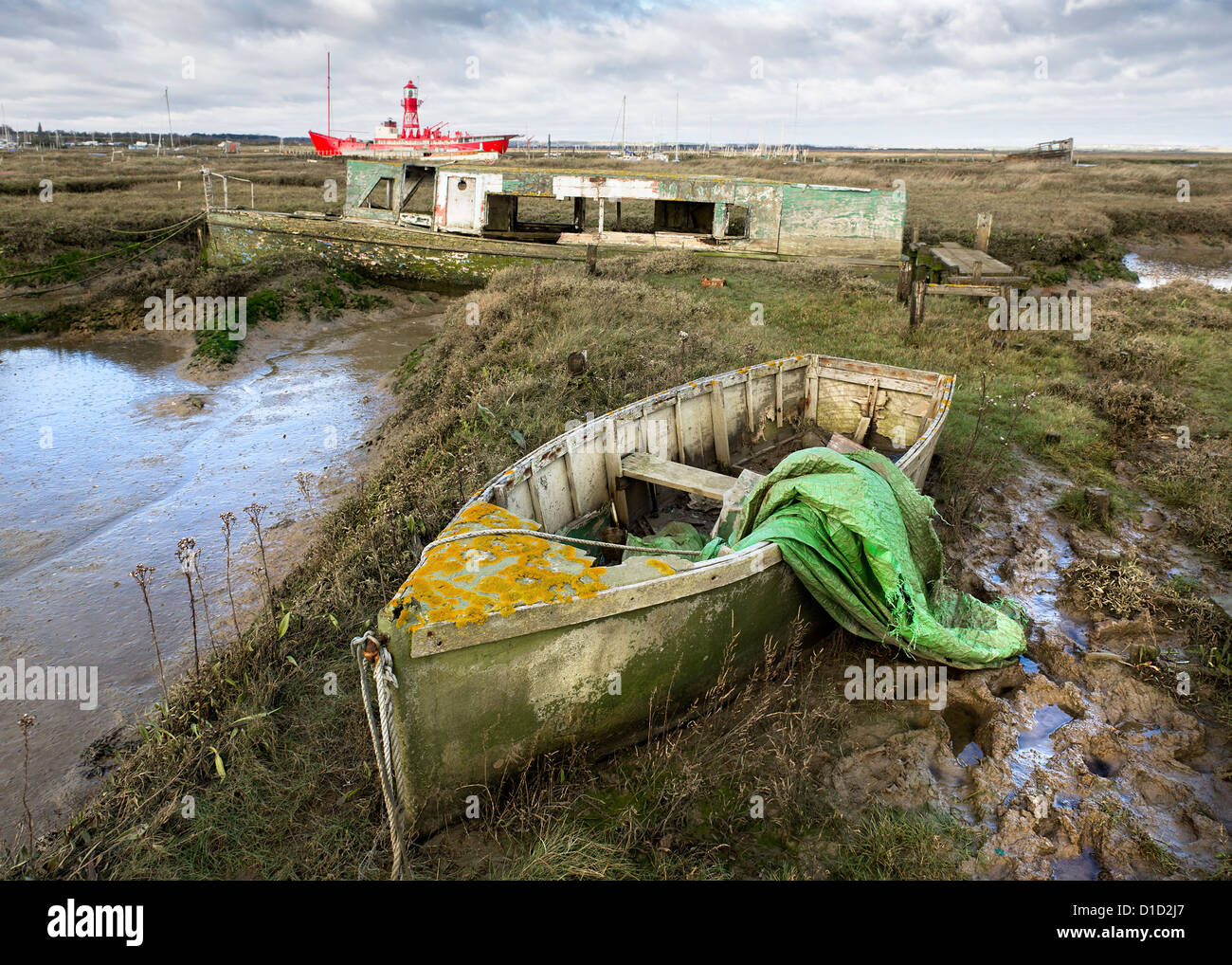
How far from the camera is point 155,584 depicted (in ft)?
20.9

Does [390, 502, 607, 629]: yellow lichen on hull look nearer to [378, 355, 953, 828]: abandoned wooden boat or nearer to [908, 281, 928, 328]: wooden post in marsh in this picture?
[378, 355, 953, 828]: abandoned wooden boat

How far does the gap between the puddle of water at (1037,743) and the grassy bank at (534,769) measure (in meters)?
0.77

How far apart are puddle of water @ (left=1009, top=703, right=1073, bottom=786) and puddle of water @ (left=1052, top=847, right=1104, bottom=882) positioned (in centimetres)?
52

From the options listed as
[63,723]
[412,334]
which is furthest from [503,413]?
[412,334]

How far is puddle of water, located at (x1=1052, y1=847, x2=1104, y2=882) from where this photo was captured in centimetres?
363

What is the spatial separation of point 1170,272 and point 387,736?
83.1ft

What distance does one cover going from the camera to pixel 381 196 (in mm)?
19172

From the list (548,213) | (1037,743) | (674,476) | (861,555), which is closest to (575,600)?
(861,555)

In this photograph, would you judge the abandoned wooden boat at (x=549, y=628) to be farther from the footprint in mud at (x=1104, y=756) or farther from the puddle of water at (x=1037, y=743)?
the footprint in mud at (x=1104, y=756)

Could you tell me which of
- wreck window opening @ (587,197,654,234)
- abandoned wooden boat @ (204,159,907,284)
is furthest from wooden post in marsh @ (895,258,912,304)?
wreck window opening @ (587,197,654,234)

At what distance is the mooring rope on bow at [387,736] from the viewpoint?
3264mm

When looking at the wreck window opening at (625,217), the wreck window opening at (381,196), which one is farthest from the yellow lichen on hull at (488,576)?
the wreck window opening at (381,196)

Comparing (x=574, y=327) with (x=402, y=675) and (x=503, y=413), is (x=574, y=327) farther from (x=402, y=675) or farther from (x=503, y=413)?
(x=402, y=675)
